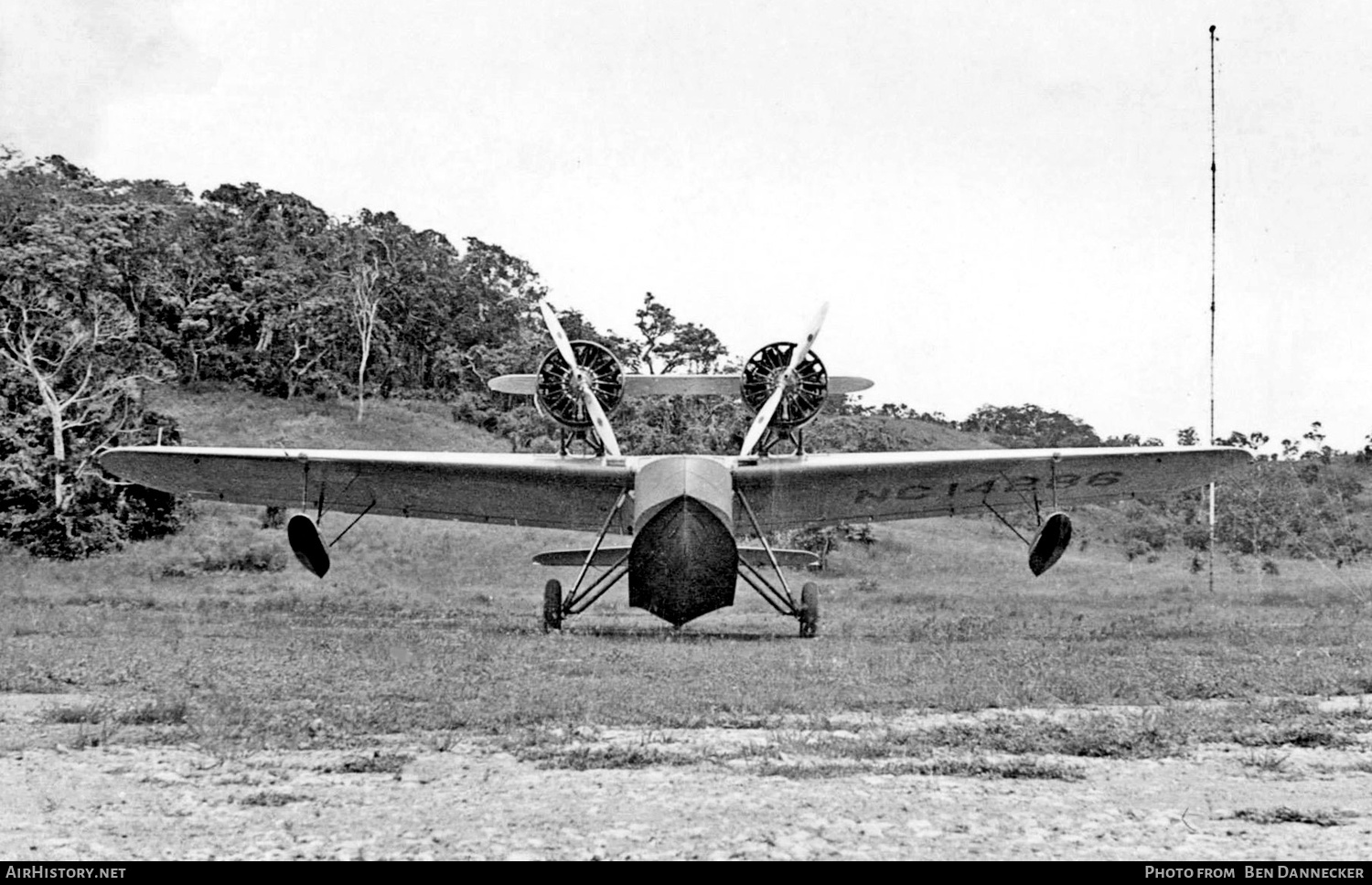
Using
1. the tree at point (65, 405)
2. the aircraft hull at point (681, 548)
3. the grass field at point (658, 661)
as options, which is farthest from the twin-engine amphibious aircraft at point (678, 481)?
the tree at point (65, 405)

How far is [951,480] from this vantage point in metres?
17.8

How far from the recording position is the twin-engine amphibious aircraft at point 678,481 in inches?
573

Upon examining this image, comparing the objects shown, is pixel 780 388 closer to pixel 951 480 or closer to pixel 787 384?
pixel 787 384

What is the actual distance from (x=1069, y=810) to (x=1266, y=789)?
4.28 feet

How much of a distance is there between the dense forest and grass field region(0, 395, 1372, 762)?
283 inches

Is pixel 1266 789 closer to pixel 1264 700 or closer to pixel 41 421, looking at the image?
pixel 1264 700

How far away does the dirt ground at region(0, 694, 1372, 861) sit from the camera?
170 inches

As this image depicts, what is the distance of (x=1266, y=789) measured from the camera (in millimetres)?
5684

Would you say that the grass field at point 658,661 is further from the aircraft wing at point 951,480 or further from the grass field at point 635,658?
the aircraft wing at point 951,480

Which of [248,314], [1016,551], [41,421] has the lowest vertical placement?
[1016,551]

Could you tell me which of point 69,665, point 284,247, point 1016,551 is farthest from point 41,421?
point 284,247

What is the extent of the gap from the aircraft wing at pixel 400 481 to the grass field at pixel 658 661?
69.7 inches

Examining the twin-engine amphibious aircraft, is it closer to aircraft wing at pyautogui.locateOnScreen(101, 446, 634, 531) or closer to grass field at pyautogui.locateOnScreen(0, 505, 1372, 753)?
aircraft wing at pyautogui.locateOnScreen(101, 446, 634, 531)

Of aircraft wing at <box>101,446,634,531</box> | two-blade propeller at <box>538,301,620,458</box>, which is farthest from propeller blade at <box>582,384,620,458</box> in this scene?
aircraft wing at <box>101,446,634,531</box>
